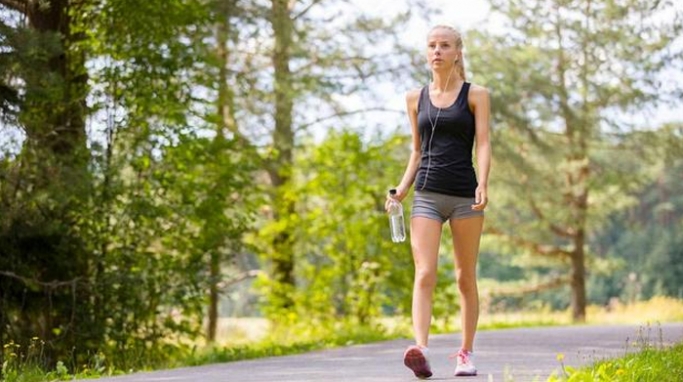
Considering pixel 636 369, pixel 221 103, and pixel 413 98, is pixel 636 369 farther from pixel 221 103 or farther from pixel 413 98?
pixel 221 103

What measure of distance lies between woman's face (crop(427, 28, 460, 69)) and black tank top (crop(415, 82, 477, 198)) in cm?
21

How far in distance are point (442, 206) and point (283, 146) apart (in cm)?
1318

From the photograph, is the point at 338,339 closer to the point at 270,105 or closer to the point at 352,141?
the point at 352,141

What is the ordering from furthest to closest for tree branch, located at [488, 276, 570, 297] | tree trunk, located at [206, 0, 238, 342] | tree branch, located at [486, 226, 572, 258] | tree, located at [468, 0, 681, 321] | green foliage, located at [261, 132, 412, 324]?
tree branch, located at [488, 276, 570, 297] < tree branch, located at [486, 226, 572, 258] < tree, located at [468, 0, 681, 321] < green foliage, located at [261, 132, 412, 324] < tree trunk, located at [206, 0, 238, 342]

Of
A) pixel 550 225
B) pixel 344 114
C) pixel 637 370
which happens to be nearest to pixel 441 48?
Result: pixel 637 370

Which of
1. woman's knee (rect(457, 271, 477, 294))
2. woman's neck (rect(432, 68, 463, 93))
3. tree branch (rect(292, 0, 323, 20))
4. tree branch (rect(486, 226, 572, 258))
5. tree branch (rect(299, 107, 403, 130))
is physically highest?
tree branch (rect(292, 0, 323, 20))

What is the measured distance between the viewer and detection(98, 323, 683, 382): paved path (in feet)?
25.9

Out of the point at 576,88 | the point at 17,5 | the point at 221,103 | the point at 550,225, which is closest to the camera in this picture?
the point at 17,5

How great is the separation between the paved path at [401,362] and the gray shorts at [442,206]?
3.15ft

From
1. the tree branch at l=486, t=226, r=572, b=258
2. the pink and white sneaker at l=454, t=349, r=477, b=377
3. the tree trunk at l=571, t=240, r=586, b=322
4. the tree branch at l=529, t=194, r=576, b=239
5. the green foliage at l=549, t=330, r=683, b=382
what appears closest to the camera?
the green foliage at l=549, t=330, r=683, b=382

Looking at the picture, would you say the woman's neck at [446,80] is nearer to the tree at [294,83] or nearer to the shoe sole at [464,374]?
the shoe sole at [464,374]

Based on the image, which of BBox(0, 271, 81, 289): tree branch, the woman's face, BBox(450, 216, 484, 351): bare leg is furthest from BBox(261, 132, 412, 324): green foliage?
the woman's face

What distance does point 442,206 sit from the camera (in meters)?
7.17

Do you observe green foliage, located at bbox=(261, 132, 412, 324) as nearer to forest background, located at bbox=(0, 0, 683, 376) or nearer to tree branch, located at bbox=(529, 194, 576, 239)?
forest background, located at bbox=(0, 0, 683, 376)
